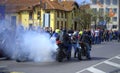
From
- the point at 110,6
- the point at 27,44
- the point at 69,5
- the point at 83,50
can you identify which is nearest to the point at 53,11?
the point at 69,5

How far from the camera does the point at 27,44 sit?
20.7 m

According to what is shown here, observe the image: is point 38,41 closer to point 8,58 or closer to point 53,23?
point 8,58

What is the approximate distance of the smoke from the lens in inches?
818

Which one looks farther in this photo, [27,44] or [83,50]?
[83,50]

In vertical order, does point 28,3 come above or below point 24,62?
above

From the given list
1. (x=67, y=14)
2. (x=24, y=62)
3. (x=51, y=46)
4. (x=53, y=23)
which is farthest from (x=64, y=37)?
(x=67, y=14)

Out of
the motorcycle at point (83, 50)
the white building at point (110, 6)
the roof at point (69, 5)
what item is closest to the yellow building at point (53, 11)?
the roof at point (69, 5)

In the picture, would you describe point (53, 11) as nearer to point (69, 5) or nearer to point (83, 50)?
point (69, 5)

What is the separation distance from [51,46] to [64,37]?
2.84 ft

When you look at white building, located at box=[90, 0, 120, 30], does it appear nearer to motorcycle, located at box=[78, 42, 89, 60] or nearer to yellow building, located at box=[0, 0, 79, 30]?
yellow building, located at box=[0, 0, 79, 30]

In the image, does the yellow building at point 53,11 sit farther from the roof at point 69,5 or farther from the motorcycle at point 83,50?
the motorcycle at point 83,50

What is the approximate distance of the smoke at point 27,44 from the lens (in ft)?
68.2

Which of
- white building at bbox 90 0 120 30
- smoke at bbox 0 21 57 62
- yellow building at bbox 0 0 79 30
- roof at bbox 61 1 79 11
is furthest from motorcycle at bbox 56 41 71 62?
white building at bbox 90 0 120 30

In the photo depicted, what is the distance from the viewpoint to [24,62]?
66.7 feet
